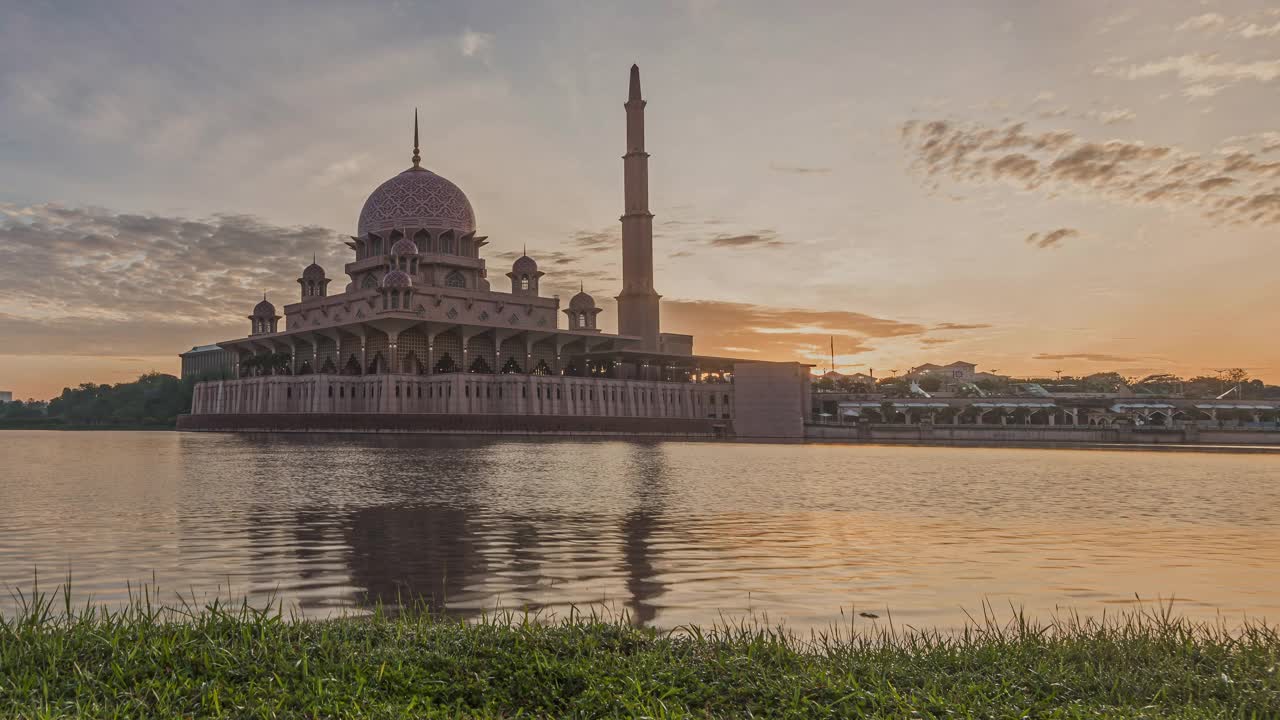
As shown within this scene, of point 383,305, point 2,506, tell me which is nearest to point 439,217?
point 383,305

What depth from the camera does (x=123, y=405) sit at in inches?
4449

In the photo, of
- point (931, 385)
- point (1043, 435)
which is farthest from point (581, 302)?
point (931, 385)

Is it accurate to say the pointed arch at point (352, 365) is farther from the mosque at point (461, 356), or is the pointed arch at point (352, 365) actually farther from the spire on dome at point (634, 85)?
the spire on dome at point (634, 85)

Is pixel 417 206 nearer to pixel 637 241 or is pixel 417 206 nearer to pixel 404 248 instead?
pixel 404 248

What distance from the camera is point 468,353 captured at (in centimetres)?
8675

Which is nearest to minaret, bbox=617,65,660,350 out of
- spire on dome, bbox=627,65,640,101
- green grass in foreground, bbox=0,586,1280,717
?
spire on dome, bbox=627,65,640,101

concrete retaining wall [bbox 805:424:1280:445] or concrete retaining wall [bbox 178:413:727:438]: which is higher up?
concrete retaining wall [bbox 178:413:727:438]

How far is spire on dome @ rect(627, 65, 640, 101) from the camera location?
95438mm

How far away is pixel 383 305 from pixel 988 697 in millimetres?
79779

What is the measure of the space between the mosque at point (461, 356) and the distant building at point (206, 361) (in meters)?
27.6

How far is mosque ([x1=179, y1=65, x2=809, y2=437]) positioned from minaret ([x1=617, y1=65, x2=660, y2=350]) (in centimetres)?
15

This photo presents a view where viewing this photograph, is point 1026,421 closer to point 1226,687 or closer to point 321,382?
point 321,382

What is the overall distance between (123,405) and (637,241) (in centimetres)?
6808

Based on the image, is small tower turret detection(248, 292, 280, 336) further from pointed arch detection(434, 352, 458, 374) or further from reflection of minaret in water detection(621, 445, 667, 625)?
reflection of minaret in water detection(621, 445, 667, 625)
